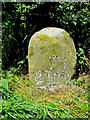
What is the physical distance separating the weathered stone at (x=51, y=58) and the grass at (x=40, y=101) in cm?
17

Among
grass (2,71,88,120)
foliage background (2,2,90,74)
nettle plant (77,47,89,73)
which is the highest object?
foliage background (2,2,90,74)

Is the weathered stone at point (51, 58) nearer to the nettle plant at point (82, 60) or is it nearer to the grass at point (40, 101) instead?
the grass at point (40, 101)

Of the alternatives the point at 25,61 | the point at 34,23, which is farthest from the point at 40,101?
the point at 34,23

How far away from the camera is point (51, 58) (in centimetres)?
296

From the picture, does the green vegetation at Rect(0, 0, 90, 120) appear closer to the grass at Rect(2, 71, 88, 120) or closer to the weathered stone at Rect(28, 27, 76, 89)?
the grass at Rect(2, 71, 88, 120)

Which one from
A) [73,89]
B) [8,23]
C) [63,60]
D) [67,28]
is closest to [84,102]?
[73,89]

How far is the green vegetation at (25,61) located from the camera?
93.1 inches

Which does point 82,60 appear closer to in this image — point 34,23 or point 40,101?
point 34,23

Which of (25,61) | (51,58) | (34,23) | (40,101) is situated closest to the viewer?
(40,101)

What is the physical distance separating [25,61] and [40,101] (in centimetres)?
125

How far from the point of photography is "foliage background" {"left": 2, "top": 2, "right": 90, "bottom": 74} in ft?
10.6

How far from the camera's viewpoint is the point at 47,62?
2.96 m

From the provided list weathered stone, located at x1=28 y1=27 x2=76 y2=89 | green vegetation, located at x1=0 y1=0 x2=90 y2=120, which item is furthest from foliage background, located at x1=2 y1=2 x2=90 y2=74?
weathered stone, located at x1=28 y1=27 x2=76 y2=89

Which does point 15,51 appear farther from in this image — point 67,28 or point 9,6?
point 67,28
